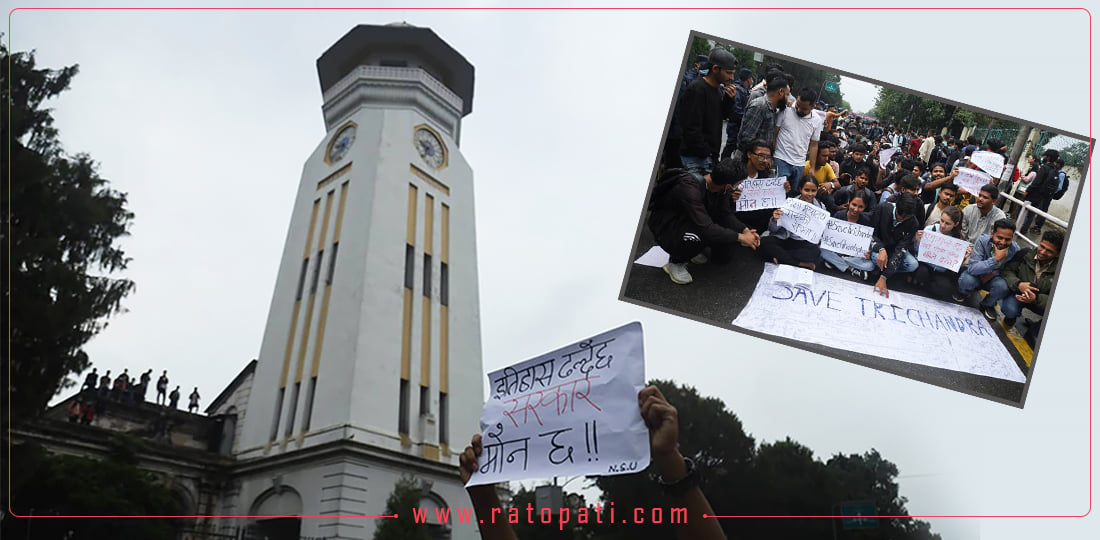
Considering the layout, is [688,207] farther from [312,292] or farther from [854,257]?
[312,292]

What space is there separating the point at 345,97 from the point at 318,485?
13.8 m

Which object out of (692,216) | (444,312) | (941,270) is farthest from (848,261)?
(444,312)

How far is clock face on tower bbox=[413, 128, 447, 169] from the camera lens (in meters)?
24.1

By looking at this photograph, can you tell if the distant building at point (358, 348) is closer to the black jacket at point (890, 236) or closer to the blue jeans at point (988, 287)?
the black jacket at point (890, 236)

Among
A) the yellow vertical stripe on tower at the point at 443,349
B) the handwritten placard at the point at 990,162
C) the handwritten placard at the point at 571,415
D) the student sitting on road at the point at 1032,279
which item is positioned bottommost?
the handwritten placard at the point at 571,415

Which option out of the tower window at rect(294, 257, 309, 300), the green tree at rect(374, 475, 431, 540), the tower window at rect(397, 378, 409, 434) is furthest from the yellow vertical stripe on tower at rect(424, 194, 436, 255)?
the green tree at rect(374, 475, 431, 540)

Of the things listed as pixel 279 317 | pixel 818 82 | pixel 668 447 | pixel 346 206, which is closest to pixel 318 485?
pixel 279 317

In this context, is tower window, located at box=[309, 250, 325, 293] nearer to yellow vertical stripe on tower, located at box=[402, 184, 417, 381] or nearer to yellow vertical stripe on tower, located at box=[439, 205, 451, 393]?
yellow vertical stripe on tower, located at box=[402, 184, 417, 381]

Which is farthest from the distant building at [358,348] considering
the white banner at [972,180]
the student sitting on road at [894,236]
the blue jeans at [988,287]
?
the white banner at [972,180]

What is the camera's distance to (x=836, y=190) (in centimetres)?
714

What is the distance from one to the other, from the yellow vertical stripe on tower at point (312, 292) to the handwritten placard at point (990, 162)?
58.4 ft

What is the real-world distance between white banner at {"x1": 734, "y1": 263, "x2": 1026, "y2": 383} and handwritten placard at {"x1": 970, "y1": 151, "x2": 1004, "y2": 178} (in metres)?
1.41

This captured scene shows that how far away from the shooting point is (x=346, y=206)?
71.7 ft

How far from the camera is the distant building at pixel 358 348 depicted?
18016mm
